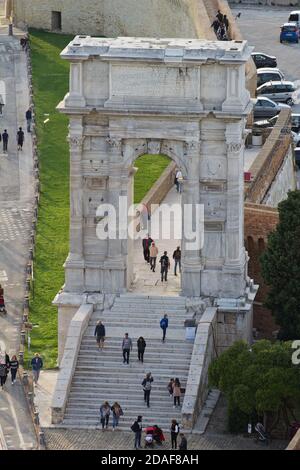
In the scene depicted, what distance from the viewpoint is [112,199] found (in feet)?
360

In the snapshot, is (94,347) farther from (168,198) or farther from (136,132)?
(168,198)

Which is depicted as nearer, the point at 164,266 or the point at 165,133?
the point at 165,133

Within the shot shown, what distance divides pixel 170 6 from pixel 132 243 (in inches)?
1820

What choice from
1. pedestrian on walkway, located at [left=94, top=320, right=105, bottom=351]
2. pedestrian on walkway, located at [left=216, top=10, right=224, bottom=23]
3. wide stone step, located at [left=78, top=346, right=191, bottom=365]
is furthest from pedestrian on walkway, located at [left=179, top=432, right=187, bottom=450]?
pedestrian on walkway, located at [left=216, top=10, right=224, bottom=23]

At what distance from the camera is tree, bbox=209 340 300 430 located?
103 meters

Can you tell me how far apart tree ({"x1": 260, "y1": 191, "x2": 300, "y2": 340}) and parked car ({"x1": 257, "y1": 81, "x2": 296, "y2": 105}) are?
3730cm

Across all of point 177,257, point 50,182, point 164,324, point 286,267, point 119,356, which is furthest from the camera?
point 50,182

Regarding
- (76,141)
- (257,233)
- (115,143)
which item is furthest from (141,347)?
(257,233)

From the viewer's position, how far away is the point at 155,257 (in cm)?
11381

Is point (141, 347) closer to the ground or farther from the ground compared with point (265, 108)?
farther from the ground

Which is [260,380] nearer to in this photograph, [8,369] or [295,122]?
[8,369]

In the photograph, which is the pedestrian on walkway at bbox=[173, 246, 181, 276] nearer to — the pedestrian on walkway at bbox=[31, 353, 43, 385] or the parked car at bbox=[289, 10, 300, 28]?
the pedestrian on walkway at bbox=[31, 353, 43, 385]

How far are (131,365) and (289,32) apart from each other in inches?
2323
